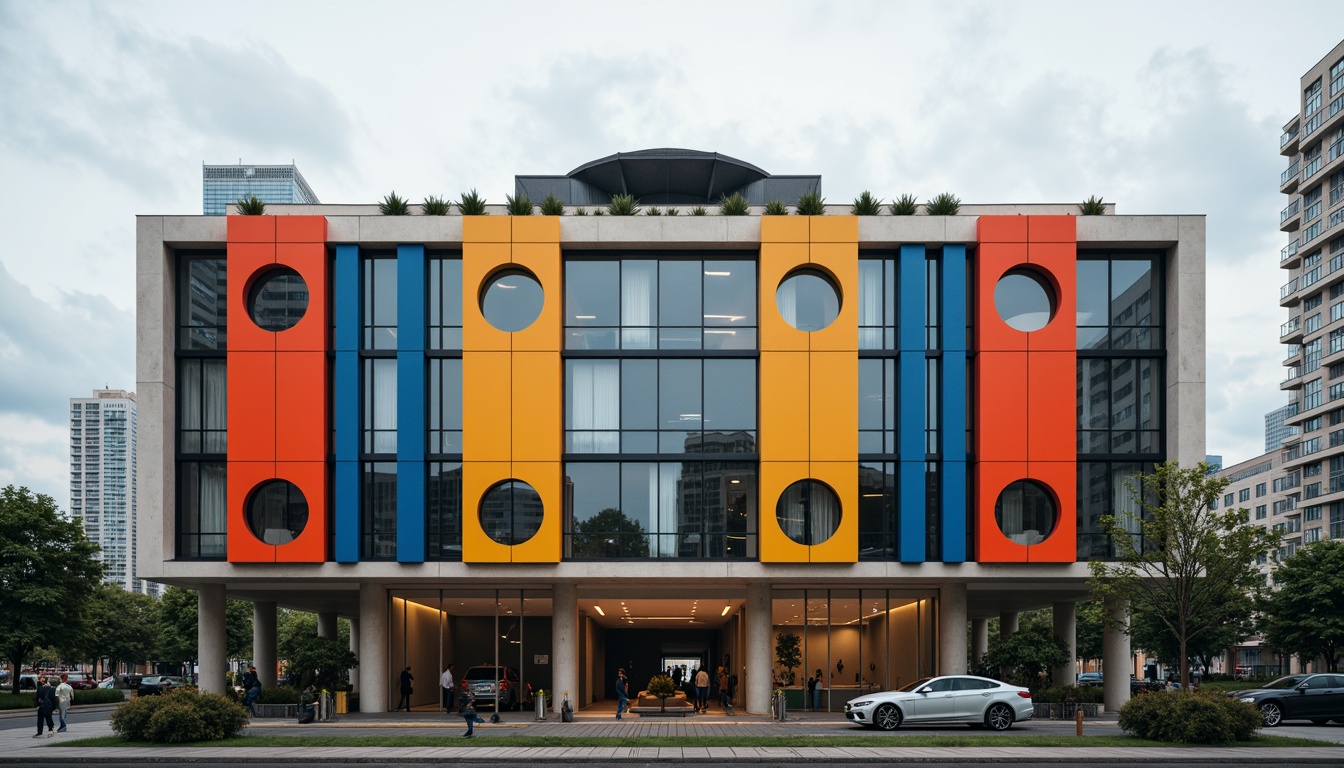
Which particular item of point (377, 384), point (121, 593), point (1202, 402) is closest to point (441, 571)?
point (377, 384)

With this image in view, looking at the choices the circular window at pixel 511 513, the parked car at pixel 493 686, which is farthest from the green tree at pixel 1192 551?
the parked car at pixel 493 686

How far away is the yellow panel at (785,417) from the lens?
34031mm

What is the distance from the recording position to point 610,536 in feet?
113

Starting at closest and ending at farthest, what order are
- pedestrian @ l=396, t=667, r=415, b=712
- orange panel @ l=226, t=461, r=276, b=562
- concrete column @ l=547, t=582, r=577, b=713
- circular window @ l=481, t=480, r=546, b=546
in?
1. orange panel @ l=226, t=461, r=276, b=562
2. circular window @ l=481, t=480, r=546, b=546
3. concrete column @ l=547, t=582, r=577, b=713
4. pedestrian @ l=396, t=667, r=415, b=712

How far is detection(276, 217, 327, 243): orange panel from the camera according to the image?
1352 inches

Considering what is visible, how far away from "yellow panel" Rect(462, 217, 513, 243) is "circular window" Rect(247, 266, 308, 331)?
5.68 m

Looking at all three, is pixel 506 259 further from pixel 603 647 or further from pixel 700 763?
pixel 603 647

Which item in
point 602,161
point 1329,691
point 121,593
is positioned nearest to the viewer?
point 1329,691

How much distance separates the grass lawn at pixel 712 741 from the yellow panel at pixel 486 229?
1570cm

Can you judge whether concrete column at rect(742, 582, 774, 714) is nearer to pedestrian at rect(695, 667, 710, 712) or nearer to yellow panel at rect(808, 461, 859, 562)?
pedestrian at rect(695, 667, 710, 712)

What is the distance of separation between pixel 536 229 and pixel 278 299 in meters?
8.82

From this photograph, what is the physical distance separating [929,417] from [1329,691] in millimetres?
14385

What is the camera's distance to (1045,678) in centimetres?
3644

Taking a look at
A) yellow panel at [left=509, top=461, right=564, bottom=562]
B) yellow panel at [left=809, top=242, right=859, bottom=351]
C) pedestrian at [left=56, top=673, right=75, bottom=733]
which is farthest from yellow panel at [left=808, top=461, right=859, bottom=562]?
pedestrian at [left=56, top=673, right=75, bottom=733]
